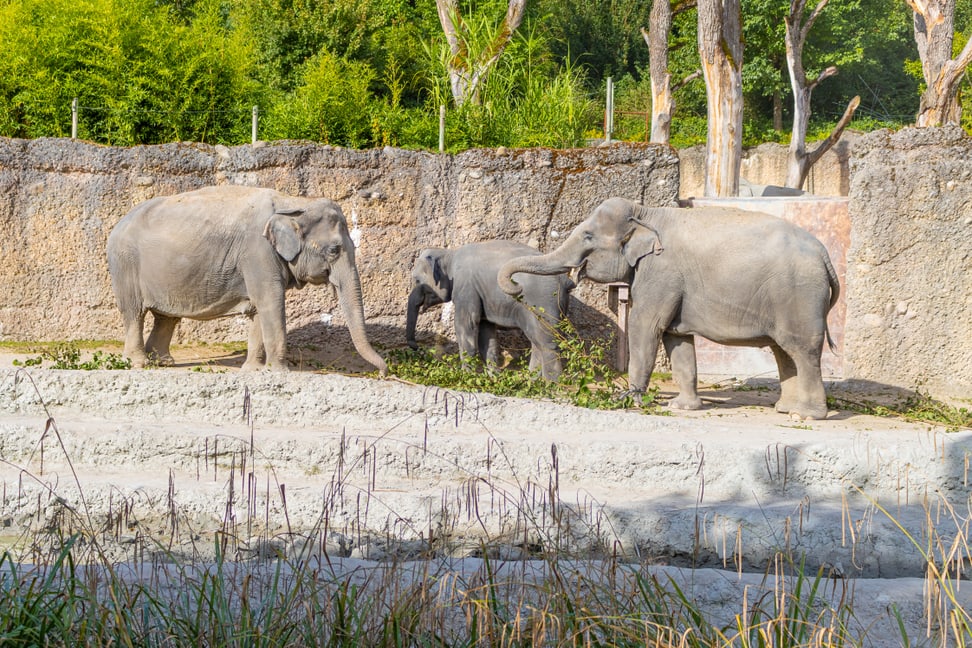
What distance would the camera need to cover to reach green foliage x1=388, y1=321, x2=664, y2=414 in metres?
8.63

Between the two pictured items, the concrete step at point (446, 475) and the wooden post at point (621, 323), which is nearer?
the concrete step at point (446, 475)

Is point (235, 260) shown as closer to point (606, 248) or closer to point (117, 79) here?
point (606, 248)

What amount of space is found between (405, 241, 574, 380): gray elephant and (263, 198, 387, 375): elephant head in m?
1.27

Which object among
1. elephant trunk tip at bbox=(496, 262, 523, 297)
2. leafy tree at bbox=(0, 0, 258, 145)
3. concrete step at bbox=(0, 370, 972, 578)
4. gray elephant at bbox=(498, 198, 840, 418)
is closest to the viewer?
concrete step at bbox=(0, 370, 972, 578)

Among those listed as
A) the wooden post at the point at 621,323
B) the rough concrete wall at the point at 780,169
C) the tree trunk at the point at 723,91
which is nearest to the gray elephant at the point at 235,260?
the wooden post at the point at 621,323

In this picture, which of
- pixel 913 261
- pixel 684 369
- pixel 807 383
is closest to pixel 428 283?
pixel 684 369

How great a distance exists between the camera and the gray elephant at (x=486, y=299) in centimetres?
1036

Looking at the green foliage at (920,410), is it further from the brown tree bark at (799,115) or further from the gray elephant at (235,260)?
the brown tree bark at (799,115)

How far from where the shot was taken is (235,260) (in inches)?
384

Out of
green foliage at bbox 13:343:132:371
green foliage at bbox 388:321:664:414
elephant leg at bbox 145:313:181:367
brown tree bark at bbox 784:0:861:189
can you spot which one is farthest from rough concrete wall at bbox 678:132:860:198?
green foliage at bbox 13:343:132:371

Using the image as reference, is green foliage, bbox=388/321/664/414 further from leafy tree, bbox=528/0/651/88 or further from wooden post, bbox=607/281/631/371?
leafy tree, bbox=528/0/651/88

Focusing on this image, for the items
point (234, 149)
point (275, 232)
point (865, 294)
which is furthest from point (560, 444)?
point (234, 149)

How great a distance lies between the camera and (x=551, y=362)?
1042cm

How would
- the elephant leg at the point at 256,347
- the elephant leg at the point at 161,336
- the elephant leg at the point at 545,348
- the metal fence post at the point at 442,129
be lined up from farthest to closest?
the metal fence post at the point at 442,129 → the elephant leg at the point at 161,336 → the elephant leg at the point at 545,348 → the elephant leg at the point at 256,347
